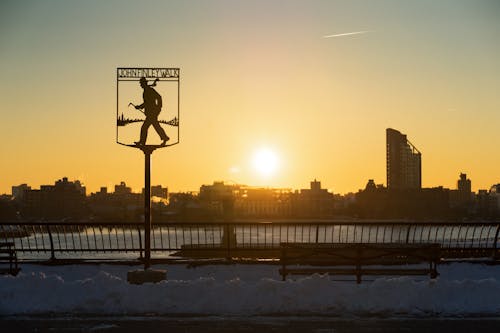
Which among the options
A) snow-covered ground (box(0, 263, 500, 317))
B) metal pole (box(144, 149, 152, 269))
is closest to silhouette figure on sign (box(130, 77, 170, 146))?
metal pole (box(144, 149, 152, 269))

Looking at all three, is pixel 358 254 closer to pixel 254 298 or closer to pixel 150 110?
pixel 254 298

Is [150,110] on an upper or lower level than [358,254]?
upper

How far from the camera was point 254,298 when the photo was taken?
15.3m

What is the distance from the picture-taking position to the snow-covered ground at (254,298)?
14.8 meters

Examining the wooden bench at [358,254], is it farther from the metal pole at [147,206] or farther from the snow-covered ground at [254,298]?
the metal pole at [147,206]

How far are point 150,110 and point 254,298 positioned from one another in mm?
5984

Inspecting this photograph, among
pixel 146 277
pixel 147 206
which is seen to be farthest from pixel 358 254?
pixel 147 206

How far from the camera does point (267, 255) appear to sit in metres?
26.9

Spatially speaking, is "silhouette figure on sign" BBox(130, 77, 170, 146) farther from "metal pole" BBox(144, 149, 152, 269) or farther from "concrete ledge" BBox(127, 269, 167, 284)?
"concrete ledge" BBox(127, 269, 167, 284)

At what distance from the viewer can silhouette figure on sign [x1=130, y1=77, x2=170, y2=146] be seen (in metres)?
19.0

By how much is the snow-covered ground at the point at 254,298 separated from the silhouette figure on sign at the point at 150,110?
13.0ft

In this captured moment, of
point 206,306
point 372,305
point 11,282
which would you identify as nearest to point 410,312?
point 372,305

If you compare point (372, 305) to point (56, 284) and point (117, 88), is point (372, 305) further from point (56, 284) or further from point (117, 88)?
point (117, 88)

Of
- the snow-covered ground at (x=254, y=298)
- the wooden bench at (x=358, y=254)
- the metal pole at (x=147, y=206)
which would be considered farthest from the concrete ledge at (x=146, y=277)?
the wooden bench at (x=358, y=254)
